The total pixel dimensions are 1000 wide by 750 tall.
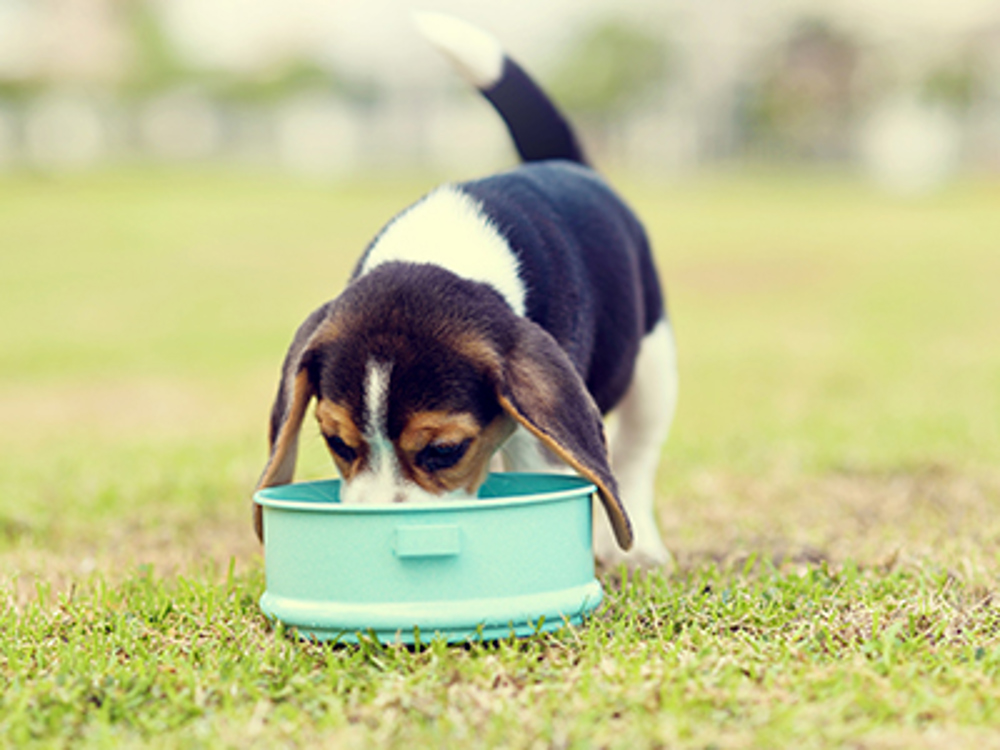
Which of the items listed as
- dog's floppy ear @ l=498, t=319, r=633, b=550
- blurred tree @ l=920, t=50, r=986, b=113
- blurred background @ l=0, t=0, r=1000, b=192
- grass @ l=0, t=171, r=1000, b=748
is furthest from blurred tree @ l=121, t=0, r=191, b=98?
dog's floppy ear @ l=498, t=319, r=633, b=550

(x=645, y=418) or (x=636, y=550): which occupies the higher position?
(x=645, y=418)

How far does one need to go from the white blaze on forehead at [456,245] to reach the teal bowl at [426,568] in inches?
27.9

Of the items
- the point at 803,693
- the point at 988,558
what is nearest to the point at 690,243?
the point at 988,558

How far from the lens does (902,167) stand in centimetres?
5412

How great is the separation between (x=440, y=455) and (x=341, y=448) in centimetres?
26

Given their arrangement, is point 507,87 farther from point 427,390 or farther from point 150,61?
point 150,61

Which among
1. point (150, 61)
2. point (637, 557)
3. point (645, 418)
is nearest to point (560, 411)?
point (637, 557)

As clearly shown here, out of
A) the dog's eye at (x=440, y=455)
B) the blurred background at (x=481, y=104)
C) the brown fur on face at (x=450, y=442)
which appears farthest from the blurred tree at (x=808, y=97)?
the dog's eye at (x=440, y=455)

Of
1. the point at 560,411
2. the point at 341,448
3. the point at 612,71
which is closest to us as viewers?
the point at 560,411

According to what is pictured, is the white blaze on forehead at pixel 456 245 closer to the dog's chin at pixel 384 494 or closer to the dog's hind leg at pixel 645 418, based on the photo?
the dog's chin at pixel 384 494

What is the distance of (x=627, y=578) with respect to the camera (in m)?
3.86

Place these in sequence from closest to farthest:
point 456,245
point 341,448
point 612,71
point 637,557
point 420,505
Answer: point 420,505 → point 341,448 → point 456,245 → point 637,557 → point 612,71

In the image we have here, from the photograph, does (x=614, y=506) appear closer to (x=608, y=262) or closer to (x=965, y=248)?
(x=608, y=262)

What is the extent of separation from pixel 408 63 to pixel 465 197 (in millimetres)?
63477
